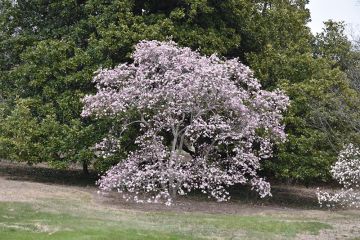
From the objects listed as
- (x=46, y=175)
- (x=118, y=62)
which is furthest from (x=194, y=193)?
(x=46, y=175)

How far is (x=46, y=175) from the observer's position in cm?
2348

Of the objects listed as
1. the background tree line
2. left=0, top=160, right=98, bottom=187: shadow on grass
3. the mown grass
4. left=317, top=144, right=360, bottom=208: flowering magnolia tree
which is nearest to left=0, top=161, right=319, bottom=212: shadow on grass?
left=0, top=160, right=98, bottom=187: shadow on grass

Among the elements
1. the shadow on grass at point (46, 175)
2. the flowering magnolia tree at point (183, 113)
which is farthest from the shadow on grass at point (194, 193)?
the flowering magnolia tree at point (183, 113)

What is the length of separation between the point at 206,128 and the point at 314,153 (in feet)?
16.6

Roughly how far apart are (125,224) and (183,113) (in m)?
5.41

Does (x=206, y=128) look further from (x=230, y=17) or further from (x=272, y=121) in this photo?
(x=230, y=17)

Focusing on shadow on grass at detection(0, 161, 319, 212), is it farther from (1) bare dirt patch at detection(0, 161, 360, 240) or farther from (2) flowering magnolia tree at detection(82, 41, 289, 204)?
(2) flowering magnolia tree at detection(82, 41, 289, 204)

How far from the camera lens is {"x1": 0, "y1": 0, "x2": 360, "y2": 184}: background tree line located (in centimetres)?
1950

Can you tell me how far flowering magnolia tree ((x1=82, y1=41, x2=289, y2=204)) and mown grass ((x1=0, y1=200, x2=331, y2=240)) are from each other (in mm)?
1649

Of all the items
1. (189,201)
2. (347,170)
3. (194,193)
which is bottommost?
(189,201)

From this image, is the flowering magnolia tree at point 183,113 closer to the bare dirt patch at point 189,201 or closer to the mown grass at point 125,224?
the bare dirt patch at point 189,201

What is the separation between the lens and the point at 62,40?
21.5 metres

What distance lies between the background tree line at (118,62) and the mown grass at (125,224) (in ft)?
15.5

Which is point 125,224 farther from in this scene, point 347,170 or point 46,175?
point 46,175
